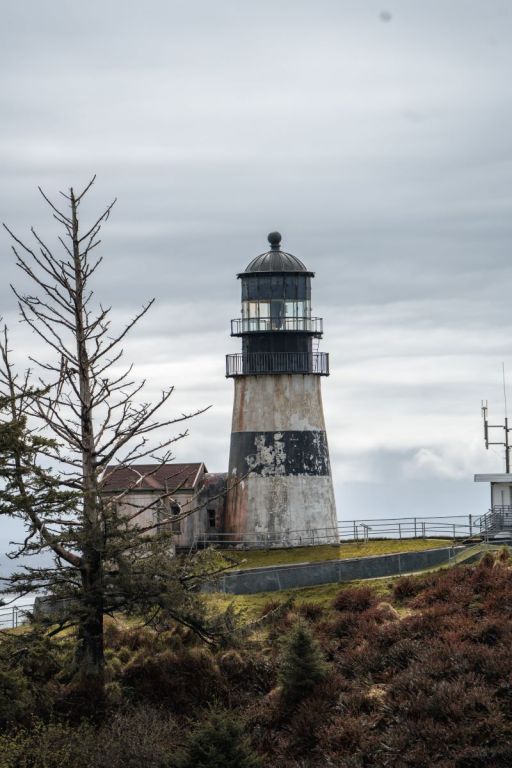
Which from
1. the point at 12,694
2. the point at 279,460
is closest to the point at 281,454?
the point at 279,460

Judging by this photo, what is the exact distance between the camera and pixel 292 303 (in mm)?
49281

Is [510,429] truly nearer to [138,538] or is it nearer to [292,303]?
[292,303]

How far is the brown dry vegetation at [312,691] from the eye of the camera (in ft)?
79.3

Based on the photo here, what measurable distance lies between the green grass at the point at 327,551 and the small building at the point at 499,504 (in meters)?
1.75

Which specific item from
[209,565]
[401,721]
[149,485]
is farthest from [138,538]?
[149,485]

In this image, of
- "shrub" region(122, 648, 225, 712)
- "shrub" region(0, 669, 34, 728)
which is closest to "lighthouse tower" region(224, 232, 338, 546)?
"shrub" region(122, 648, 225, 712)

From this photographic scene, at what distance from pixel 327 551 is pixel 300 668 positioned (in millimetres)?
17849

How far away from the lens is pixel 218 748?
23.1m

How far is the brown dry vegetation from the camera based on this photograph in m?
24.2

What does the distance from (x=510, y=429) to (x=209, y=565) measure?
26467mm

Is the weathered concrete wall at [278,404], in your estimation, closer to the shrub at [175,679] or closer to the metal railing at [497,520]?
the metal railing at [497,520]

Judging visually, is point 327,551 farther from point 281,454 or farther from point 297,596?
point 297,596

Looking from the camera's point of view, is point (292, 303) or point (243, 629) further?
point (292, 303)

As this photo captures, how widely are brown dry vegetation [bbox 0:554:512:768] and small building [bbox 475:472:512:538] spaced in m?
13.2
